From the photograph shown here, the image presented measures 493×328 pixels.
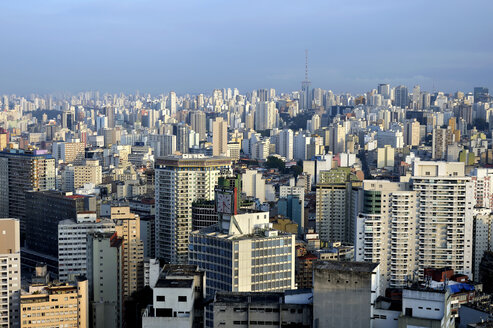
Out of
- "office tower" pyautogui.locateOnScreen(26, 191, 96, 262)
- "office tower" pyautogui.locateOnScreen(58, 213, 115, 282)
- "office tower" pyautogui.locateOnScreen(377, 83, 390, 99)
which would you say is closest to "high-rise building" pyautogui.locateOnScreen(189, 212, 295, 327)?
"office tower" pyautogui.locateOnScreen(58, 213, 115, 282)

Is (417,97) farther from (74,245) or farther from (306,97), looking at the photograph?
(74,245)

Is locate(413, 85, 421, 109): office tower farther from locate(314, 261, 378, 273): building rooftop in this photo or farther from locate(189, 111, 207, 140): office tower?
locate(314, 261, 378, 273): building rooftop

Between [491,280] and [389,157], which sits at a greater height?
[389,157]

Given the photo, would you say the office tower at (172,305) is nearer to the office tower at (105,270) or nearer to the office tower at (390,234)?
the office tower at (105,270)

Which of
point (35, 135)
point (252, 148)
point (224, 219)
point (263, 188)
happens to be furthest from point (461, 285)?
point (35, 135)

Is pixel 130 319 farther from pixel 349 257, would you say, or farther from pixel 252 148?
pixel 252 148
